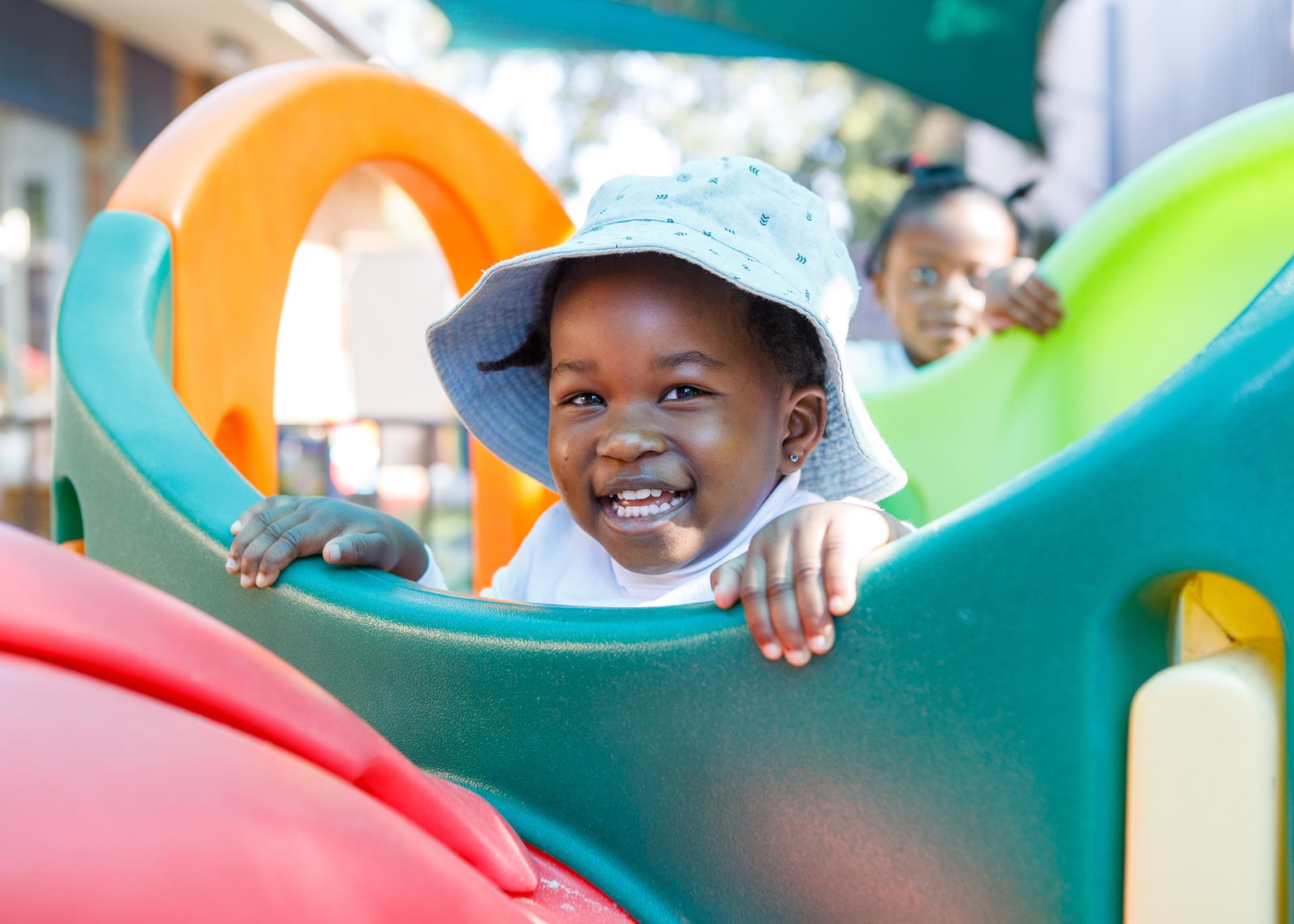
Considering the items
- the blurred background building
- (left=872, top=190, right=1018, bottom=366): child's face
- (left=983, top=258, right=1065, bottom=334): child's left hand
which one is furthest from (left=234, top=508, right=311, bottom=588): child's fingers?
(left=872, top=190, right=1018, bottom=366): child's face

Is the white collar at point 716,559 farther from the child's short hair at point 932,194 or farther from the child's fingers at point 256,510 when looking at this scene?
the child's short hair at point 932,194

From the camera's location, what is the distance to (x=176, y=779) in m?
0.49

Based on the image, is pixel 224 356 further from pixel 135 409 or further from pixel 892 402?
pixel 892 402

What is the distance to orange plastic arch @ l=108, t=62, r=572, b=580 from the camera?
4.11 feet

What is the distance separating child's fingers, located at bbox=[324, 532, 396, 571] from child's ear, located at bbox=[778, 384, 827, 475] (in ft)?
1.32

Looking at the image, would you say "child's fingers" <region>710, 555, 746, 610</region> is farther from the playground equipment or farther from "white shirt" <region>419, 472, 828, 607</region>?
"white shirt" <region>419, 472, 828, 607</region>

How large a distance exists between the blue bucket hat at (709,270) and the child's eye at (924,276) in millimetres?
1388

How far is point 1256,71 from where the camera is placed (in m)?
3.07

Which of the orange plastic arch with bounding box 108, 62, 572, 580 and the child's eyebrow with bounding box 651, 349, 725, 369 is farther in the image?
the orange plastic arch with bounding box 108, 62, 572, 580

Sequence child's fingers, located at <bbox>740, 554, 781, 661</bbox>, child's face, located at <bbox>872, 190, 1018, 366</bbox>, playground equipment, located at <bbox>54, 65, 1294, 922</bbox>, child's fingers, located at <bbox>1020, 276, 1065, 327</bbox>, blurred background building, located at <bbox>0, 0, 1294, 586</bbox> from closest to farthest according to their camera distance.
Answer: playground equipment, located at <bbox>54, 65, 1294, 922</bbox> → child's fingers, located at <bbox>740, 554, 781, 661</bbox> → child's fingers, located at <bbox>1020, 276, 1065, 327</bbox> → child's face, located at <bbox>872, 190, 1018, 366</bbox> → blurred background building, located at <bbox>0, 0, 1294, 586</bbox>

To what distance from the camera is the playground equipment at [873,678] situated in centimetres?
60

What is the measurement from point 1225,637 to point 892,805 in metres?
0.21

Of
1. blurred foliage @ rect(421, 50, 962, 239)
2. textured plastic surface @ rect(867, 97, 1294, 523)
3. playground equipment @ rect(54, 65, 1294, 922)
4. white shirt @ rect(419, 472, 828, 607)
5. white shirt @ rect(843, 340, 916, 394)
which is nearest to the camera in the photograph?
playground equipment @ rect(54, 65, 1294, 922)

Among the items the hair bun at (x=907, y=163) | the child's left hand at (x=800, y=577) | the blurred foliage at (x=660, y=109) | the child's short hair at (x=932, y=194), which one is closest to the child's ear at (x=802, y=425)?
the child's left hand at (x=800, y=577)
